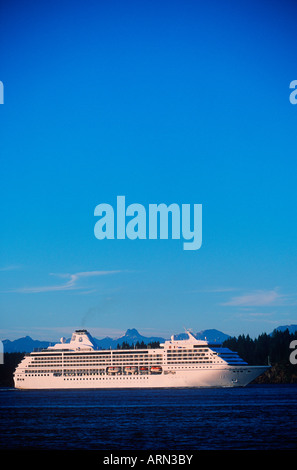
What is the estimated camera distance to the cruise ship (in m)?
139

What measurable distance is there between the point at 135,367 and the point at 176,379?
442 inches

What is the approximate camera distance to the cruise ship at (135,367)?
13862cm

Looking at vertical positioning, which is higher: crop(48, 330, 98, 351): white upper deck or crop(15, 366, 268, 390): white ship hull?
crop(48, 330, 98, 351): white upper deck

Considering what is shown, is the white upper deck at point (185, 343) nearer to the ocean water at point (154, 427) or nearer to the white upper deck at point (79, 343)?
the white upper deck at point (79, 343)

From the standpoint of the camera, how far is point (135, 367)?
146375mm

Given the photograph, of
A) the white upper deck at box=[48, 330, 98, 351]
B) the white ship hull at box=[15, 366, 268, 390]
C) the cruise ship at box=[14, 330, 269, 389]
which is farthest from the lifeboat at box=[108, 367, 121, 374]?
the white upper deck at box=[48, 330, 98, 351]

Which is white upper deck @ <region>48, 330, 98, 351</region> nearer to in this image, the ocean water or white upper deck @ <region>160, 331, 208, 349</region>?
white upper deck @ <region>160, 331, 208, 349</region>

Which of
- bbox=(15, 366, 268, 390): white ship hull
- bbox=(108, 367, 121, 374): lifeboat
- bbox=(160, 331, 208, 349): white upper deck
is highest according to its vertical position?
bbox=(160, 331, 208, 349): white upper deck

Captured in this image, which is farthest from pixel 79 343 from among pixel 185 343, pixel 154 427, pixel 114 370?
pixel 154 427

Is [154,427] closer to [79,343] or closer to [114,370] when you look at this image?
[114,370]

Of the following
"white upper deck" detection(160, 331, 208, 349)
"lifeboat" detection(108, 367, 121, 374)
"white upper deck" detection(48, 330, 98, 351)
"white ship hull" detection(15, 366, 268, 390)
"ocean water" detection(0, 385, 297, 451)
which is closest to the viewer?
"ocean water" detection(0, 385, 297, 451)

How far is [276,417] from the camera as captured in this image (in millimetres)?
68625

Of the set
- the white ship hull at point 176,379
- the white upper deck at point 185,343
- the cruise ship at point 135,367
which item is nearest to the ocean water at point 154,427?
the white ship hull at point 176,379
